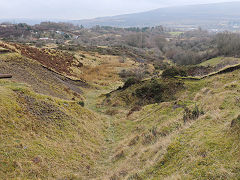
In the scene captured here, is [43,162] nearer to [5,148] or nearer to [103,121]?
[5,148]

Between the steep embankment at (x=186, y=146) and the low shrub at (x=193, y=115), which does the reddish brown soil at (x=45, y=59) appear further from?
the low shrub at (x=193, y=115)

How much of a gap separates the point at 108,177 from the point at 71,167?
2.05 meters

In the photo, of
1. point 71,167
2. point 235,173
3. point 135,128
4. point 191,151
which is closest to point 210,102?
point 135,128

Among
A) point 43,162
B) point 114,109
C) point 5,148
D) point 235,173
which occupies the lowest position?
point 114,109

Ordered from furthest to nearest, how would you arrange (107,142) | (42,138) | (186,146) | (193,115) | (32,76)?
(32,76)
(107,142)
(193,115)
(42,138)
(186,146)

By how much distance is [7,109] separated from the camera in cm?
1104

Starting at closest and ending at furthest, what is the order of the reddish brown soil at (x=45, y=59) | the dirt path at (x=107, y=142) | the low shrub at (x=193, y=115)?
the dirt path at (x=107, y=142) < the low shrub at (x=193, y=115) < the reddish brown soil at (x=45, y=59)

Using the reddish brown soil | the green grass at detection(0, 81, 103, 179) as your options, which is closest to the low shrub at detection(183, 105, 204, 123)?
the green grass at detection(0, 81, 103, 179)

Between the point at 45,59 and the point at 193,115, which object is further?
the point at 45,59

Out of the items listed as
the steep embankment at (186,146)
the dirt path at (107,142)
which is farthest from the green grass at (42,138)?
the steep embankment at (186,146)

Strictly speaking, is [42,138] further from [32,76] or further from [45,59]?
[45,59]

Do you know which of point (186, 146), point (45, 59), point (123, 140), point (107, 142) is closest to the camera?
point (186, 146)

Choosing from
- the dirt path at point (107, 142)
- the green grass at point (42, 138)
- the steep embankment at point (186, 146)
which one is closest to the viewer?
the steep embankment at point (186, 146)

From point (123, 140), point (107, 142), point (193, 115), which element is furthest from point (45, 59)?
point (193, 115)
